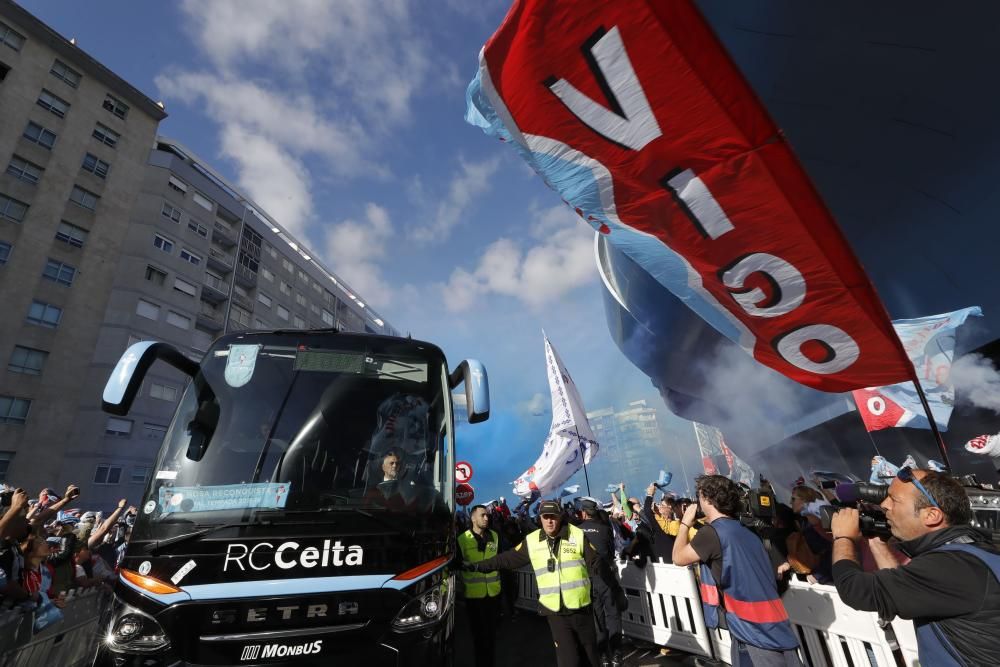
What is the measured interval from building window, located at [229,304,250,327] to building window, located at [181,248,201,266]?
4431mm

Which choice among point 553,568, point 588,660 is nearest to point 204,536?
point 553,568

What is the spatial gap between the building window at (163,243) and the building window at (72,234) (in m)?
3.51

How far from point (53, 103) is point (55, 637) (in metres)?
37.4

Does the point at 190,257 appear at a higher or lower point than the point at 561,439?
higher

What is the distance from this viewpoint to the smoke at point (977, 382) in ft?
61.1

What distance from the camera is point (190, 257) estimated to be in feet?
109

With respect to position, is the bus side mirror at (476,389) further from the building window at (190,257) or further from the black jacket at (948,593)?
the building window at (190,257)

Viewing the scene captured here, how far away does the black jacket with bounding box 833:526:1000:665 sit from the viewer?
1.84 meters

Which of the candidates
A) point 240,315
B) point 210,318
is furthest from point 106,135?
point 240,315

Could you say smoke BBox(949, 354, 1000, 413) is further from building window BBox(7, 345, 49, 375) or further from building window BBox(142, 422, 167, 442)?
building window BBox(7, 345, 49, 375)

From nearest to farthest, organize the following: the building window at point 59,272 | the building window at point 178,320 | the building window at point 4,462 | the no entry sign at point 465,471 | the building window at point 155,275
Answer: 1. the no entry sign at point 465,471
2. the building window at point 4,462
3. the building window at point 59,272
4. the building window at point 155,275
5. the building window at point 178,320

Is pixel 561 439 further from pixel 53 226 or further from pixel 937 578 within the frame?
pixel 53 226

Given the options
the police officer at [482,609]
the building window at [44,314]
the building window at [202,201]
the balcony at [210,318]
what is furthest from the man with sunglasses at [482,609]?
the building window at [202,201]

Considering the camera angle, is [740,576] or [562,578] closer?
[740,576]
